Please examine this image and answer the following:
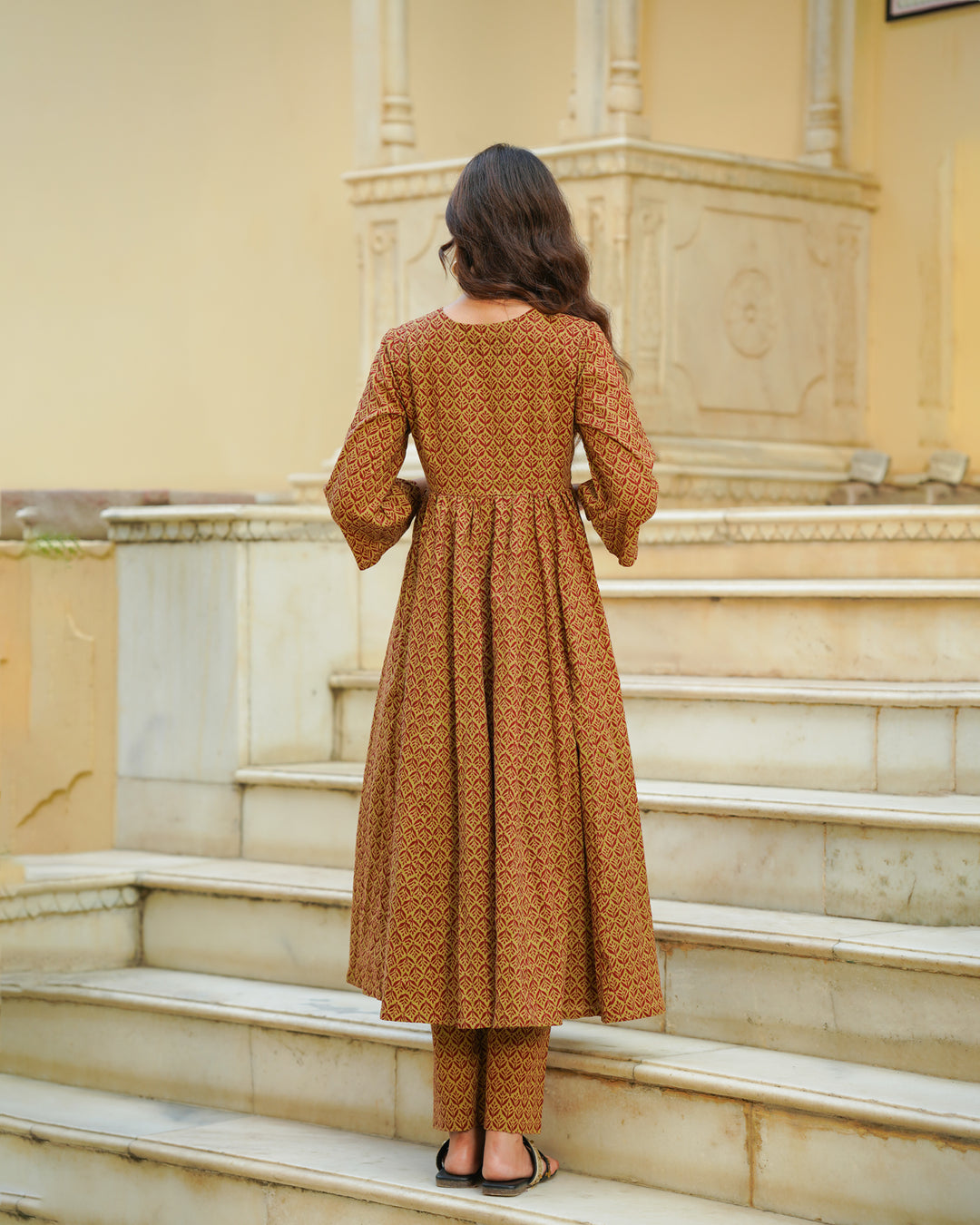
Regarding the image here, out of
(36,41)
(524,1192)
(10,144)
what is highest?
(36,41)

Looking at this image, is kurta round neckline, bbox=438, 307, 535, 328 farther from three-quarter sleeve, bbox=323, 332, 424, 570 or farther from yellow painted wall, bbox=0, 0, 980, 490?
yellow painted wall, bbox=0, 0, 980, 490

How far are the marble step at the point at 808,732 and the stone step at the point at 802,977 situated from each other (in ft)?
1.34

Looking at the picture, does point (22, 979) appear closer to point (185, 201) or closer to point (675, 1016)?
point (675, 1016)

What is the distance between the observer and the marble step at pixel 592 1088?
2.63 m

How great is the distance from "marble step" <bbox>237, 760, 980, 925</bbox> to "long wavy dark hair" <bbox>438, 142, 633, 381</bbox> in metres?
1.13

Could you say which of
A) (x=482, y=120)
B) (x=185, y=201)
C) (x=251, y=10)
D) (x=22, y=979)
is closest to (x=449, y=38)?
(x=482, y=120)

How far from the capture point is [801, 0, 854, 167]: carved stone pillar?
19.6 feet

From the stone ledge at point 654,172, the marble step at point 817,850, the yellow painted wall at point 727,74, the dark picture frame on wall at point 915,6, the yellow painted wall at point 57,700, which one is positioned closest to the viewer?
the marble step at point 817,850

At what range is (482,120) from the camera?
648 cm

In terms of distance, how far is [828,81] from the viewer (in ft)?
19.6

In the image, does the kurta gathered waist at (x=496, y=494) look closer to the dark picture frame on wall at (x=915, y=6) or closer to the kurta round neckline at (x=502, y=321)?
the kurta round neckline at (x=502, y=321)

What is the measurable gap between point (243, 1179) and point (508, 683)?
1.07 m

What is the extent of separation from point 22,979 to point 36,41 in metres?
3.88

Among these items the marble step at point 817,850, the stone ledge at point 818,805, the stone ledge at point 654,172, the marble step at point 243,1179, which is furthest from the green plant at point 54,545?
the stone ledge at point 654,172
